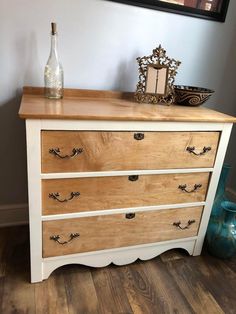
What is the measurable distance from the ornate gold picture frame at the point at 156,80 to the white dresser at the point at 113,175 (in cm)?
9

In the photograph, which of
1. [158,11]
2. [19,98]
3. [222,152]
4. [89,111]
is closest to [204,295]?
[222,152]

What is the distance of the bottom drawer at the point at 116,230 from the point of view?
1.35 meters

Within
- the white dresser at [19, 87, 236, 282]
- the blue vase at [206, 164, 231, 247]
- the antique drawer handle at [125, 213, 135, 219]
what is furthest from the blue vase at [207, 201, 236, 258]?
the antique drawer handle at [125, 213, 135, 219]

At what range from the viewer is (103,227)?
1413mm

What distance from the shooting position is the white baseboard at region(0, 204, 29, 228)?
1765mm

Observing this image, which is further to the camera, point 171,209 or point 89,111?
point 171,209

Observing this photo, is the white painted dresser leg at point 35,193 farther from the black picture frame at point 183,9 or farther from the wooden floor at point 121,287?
the black picture frame at point 183,9

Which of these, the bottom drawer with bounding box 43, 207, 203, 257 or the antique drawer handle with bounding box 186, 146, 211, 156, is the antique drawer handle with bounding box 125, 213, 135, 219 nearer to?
the bottom drawer with bounding box 43, 207, 203, 257

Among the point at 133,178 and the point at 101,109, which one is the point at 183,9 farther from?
the point at 133,178

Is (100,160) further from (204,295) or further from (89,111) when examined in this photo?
(204,295)

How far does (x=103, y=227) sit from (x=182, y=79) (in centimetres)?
109

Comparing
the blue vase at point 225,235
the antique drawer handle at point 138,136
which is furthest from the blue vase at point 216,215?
the antique drawer handle at point 138,136

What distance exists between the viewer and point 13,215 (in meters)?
1.79

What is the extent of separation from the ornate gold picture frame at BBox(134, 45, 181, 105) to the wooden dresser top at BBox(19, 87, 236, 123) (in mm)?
67
